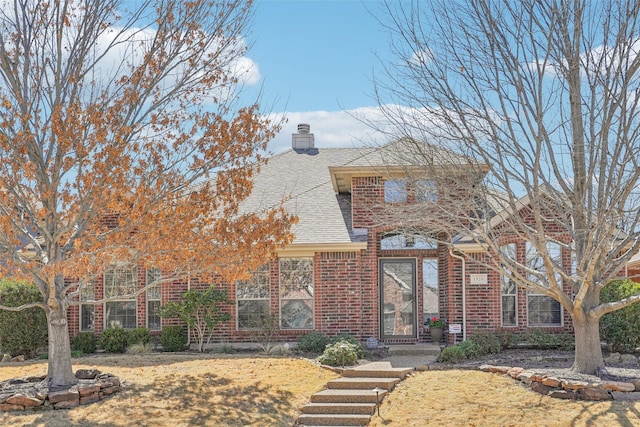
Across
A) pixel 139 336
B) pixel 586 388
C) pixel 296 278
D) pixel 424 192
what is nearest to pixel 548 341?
pixel 586 388

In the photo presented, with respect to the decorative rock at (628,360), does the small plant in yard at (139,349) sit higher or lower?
higher

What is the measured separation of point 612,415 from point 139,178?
26.3ft

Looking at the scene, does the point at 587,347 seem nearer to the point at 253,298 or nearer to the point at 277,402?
the point at 277,402

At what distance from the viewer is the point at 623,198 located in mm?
11047

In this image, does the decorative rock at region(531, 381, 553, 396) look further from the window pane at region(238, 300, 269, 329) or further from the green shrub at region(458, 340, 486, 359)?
the window pane at region(238, 300, 269, 329)

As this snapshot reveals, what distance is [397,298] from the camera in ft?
60.1

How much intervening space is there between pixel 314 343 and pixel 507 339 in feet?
14.2

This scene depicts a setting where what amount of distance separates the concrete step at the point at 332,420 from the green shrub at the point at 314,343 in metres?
4.67

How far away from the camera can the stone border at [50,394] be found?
11070mm

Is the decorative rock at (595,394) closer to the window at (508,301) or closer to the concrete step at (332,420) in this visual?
the concrete step at (332,420)

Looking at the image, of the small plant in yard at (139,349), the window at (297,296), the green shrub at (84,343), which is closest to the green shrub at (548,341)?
the window at (297,296)

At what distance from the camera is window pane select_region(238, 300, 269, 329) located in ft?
57.1

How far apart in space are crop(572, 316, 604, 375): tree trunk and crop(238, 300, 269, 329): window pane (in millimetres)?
7590

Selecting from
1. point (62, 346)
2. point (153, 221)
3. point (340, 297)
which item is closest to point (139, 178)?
point (153, 221)
